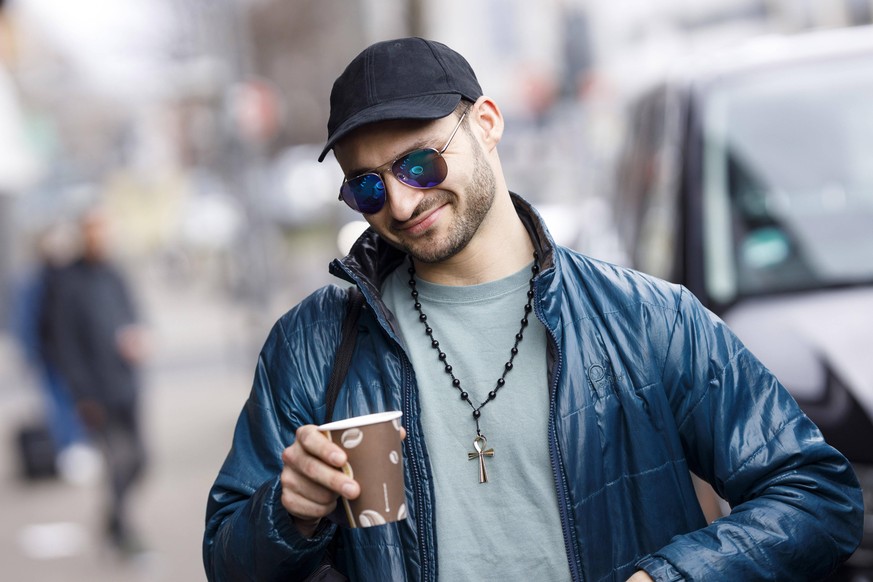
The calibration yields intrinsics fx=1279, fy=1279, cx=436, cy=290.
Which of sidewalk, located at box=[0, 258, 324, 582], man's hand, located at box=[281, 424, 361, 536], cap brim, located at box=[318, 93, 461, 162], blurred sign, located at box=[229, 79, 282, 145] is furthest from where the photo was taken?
blurred sign, located at box=[229, 79, 282, 145]

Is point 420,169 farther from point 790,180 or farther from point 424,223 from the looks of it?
point 790,180

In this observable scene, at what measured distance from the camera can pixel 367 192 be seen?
232cm

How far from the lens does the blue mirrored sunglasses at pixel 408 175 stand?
229 cm

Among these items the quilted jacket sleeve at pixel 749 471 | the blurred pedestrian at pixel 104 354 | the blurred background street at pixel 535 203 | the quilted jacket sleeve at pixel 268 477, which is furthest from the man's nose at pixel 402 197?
the blurred pedestrian at pixel 104 354

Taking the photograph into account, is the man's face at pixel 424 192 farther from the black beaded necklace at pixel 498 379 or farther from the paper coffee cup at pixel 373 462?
the paper coffee cup at pixel 373 462

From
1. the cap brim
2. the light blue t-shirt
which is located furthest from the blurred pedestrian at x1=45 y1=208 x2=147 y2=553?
the cap brim

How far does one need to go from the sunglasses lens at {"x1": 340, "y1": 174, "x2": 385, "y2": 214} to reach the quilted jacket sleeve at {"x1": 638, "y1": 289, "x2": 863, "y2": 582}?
0.58 m

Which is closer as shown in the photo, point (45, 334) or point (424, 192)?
point (424, 192)

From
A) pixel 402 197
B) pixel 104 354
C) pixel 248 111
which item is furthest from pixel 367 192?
pixel 248 111

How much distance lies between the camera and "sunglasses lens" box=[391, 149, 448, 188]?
2295 millimetres

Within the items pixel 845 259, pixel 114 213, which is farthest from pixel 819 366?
pixel 114 213

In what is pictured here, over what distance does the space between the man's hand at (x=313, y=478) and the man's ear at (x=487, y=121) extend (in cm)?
72

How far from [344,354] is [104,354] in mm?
5691

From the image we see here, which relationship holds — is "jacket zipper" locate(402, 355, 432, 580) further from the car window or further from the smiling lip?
the car window
